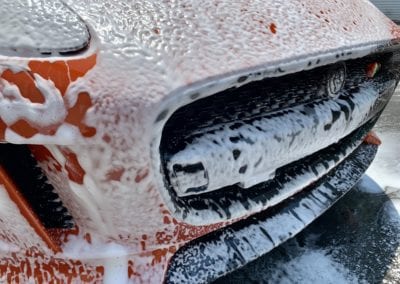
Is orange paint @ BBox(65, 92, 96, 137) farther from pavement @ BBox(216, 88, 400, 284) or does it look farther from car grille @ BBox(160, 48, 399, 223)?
pavement @ BBox(216, 88, 400, 284)

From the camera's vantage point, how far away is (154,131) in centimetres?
104

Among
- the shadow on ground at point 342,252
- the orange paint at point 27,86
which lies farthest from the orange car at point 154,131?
the shadow on ground at point 342,252

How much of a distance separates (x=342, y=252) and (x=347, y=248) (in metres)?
0.04

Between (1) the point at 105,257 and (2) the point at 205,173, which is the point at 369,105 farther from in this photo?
(1) the point at 105,257

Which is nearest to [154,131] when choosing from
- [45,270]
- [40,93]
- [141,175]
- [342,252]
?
[141,175]

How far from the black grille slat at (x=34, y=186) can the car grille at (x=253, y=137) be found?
289mm

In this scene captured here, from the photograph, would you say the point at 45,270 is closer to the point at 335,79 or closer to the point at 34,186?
the point at 34,186

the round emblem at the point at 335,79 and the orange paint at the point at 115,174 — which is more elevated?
the orange paint at the point at 115,174

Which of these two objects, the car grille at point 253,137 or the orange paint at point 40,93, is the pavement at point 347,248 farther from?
the orange paint at point 40,93

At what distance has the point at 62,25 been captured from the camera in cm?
108

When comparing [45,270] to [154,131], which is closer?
[154,131]

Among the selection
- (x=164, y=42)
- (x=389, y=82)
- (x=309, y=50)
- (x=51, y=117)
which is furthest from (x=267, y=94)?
(x=389, y=82)

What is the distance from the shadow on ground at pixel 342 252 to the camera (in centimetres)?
174

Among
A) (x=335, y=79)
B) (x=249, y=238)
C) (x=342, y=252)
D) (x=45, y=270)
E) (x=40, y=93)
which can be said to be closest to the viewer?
(x=40, y=93)
